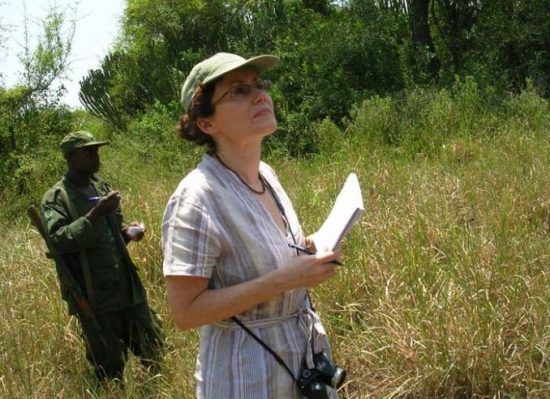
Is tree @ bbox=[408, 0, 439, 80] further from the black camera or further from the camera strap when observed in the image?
the camera strap

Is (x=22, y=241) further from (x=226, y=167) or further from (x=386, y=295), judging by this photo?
(x=226, y=167)

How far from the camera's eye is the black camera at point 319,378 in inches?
68.1

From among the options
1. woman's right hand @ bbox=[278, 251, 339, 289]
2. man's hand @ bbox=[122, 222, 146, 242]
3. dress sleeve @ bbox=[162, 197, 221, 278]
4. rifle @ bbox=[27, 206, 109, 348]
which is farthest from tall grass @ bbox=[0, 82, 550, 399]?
dress sleeve @ bbox=[162, 197, 221, 278]

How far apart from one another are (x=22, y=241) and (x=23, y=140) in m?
6.86

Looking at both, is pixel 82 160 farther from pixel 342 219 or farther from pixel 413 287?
pixel 342 219

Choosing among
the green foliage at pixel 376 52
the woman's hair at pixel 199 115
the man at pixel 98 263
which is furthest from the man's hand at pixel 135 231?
the green foliage at pixel 376 52

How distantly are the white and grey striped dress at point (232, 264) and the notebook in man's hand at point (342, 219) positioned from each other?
0.36ft

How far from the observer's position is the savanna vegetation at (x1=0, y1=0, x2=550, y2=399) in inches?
120

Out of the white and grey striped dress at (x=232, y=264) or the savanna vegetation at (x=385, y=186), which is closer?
the white and grey striped dress at (x=232, y=264)

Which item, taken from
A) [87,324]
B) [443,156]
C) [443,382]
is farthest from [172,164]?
[443,382]

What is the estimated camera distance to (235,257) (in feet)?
5.47

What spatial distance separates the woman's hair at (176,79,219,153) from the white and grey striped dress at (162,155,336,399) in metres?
0.10

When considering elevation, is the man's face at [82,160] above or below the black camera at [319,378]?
above

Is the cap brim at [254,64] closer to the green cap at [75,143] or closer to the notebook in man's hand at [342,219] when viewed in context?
the notebook in man's hand at [342,219]
